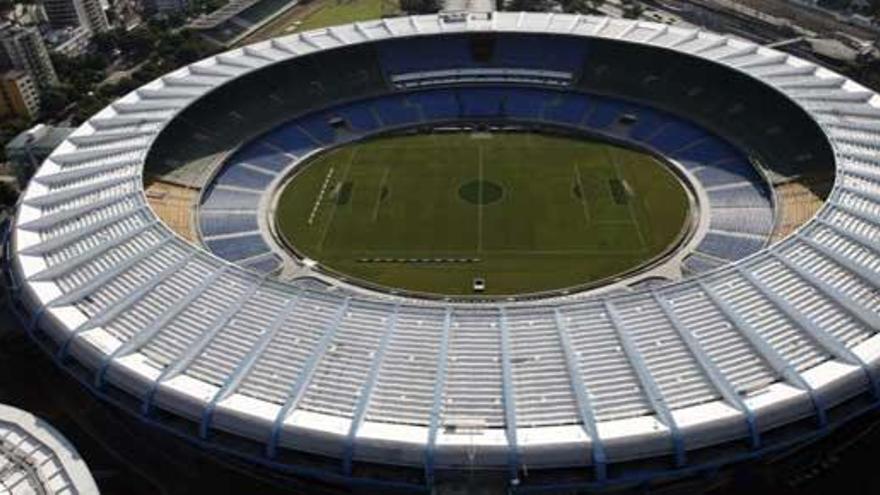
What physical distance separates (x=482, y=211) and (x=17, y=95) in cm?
6479

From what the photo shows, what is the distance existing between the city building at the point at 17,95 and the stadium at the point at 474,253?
1343 inches

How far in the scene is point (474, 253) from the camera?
6500cm

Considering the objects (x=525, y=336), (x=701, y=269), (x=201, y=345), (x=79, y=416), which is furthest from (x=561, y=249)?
(x=79, y=416)

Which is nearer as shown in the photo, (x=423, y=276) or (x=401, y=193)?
(x=423, y=276)

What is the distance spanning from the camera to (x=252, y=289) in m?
44.8

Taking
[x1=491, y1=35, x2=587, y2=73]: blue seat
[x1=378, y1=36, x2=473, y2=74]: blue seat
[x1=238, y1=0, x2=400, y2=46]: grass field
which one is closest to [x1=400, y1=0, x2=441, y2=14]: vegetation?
[x1=238, y1=0, x2=400, y2=46]: grass field

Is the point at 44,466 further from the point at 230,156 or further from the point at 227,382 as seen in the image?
the point at 230,156

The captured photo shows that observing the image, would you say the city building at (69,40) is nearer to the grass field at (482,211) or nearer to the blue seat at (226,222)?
the grass field at (482,211)

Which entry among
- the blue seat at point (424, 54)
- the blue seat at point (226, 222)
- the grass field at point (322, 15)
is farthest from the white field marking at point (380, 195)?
the grass field at point (322, 15)

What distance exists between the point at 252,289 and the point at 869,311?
33682mm

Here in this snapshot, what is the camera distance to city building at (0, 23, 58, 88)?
101 meters

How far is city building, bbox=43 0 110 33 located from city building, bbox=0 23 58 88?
22.8 meters

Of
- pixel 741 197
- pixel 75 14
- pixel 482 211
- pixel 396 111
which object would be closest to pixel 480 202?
pixel 482 211

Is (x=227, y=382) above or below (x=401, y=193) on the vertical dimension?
above
